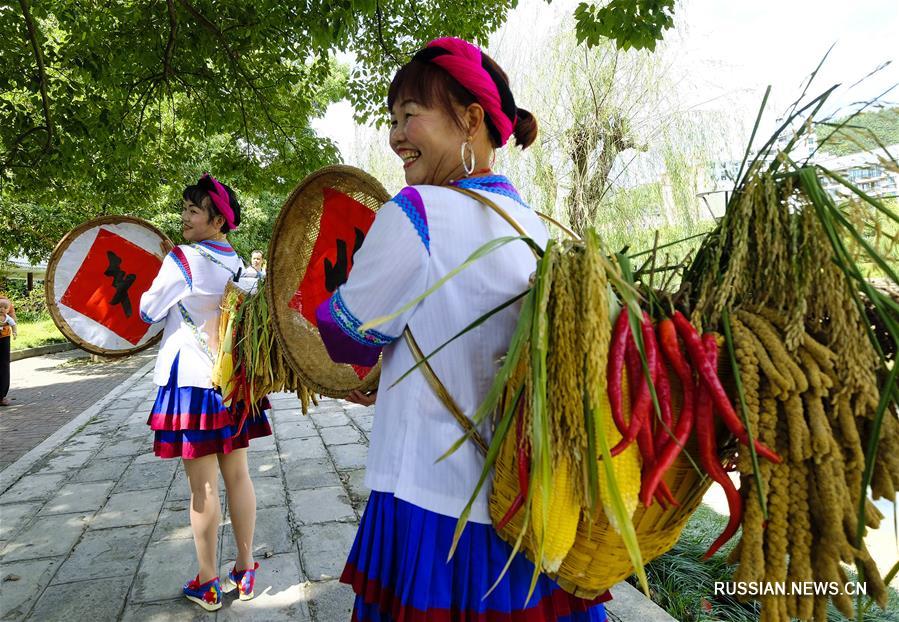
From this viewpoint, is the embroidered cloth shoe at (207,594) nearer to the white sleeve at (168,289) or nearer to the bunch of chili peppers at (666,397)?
the white sleeve at (168,289)

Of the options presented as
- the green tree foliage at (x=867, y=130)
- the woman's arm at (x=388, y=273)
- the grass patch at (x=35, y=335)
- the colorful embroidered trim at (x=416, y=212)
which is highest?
the green tree foliage at (x=867, y=130)

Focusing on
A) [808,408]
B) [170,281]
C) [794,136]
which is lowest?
[808,408]

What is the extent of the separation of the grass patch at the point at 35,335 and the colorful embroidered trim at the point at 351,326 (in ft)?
53.6

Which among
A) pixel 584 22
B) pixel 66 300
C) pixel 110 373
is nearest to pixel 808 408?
pixel 66 300

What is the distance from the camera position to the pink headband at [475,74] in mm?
1274

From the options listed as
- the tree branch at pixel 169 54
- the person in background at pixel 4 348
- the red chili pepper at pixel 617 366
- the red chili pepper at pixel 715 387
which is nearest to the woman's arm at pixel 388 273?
the red chili pepper at pixel 617 366

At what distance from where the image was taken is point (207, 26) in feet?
15.9

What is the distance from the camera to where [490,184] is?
4.36 ft

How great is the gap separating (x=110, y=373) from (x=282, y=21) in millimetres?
9347

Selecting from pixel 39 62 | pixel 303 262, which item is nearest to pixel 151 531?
pixel 303 262

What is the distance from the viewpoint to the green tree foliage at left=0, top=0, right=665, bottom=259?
4543mm

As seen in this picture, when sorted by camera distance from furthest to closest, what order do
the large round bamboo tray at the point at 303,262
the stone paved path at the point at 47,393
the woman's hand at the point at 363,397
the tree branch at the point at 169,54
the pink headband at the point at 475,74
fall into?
the stone paved path at the point at 47,393 → the tree branch at the point at 169,54 → the large round bamboo tray at the point at 303,262 → the woman's hand at the point at 363,397 → the pink headband at the point at 475,74

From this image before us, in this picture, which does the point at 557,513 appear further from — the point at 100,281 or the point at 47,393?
the point at 47,393

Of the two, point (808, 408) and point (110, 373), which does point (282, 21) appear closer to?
point (808, 408)
